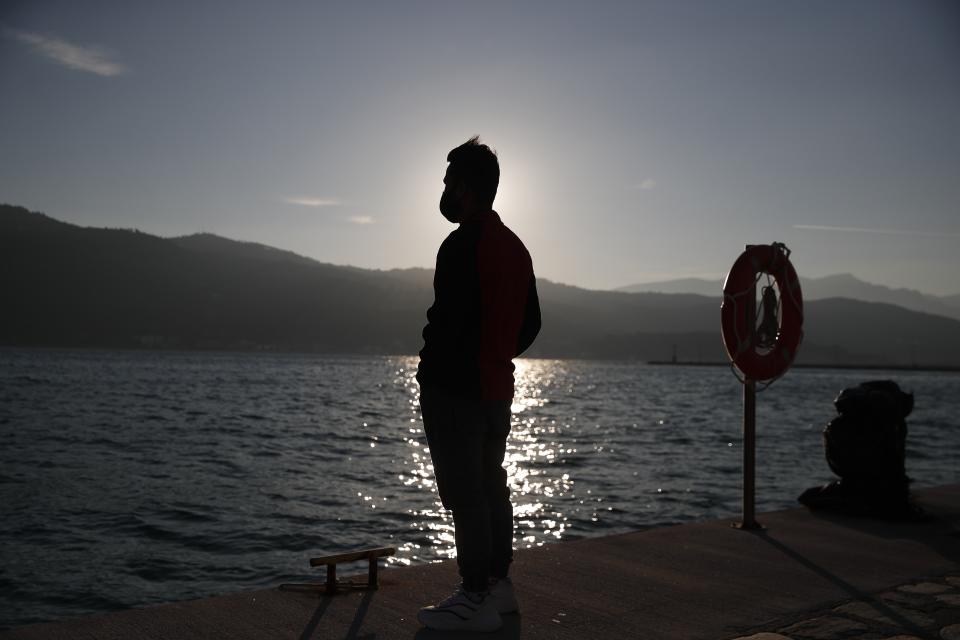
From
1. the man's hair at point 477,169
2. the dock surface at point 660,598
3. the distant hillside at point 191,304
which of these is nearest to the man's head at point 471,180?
the man's hair at point 477,169

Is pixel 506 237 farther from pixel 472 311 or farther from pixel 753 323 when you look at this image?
pixel 753 323

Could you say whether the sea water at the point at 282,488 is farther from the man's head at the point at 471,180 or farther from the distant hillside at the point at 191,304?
the distant hillside at the point at 191,304

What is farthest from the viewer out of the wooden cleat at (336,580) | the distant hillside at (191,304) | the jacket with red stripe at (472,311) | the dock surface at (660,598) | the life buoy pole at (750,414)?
the distant hillside at (191,304)

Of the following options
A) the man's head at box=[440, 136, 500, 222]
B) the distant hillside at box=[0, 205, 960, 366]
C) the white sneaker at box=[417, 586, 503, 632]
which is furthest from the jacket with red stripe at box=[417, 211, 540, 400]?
the distant hillside at box=[0, 205, 960, 366]

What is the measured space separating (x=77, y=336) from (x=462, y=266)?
148 m

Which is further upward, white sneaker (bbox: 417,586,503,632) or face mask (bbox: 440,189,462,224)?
face mask (bbox: 440,189,462,224)

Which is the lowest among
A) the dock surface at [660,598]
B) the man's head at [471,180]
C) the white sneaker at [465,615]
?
the dock surface at [660,598]

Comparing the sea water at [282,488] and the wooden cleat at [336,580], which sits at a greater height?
the wooden cleat at [336,580]

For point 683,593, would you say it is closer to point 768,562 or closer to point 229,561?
point 768,562

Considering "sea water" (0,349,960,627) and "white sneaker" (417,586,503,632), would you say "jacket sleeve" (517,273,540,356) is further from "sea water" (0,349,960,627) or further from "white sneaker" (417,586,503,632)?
"sea water" (0,349,960,627)

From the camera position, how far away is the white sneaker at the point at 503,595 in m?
3.26

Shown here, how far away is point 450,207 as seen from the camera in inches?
123

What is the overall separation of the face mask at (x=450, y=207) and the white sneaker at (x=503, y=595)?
4.73 ft

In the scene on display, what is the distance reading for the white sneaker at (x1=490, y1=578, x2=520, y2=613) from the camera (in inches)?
128
